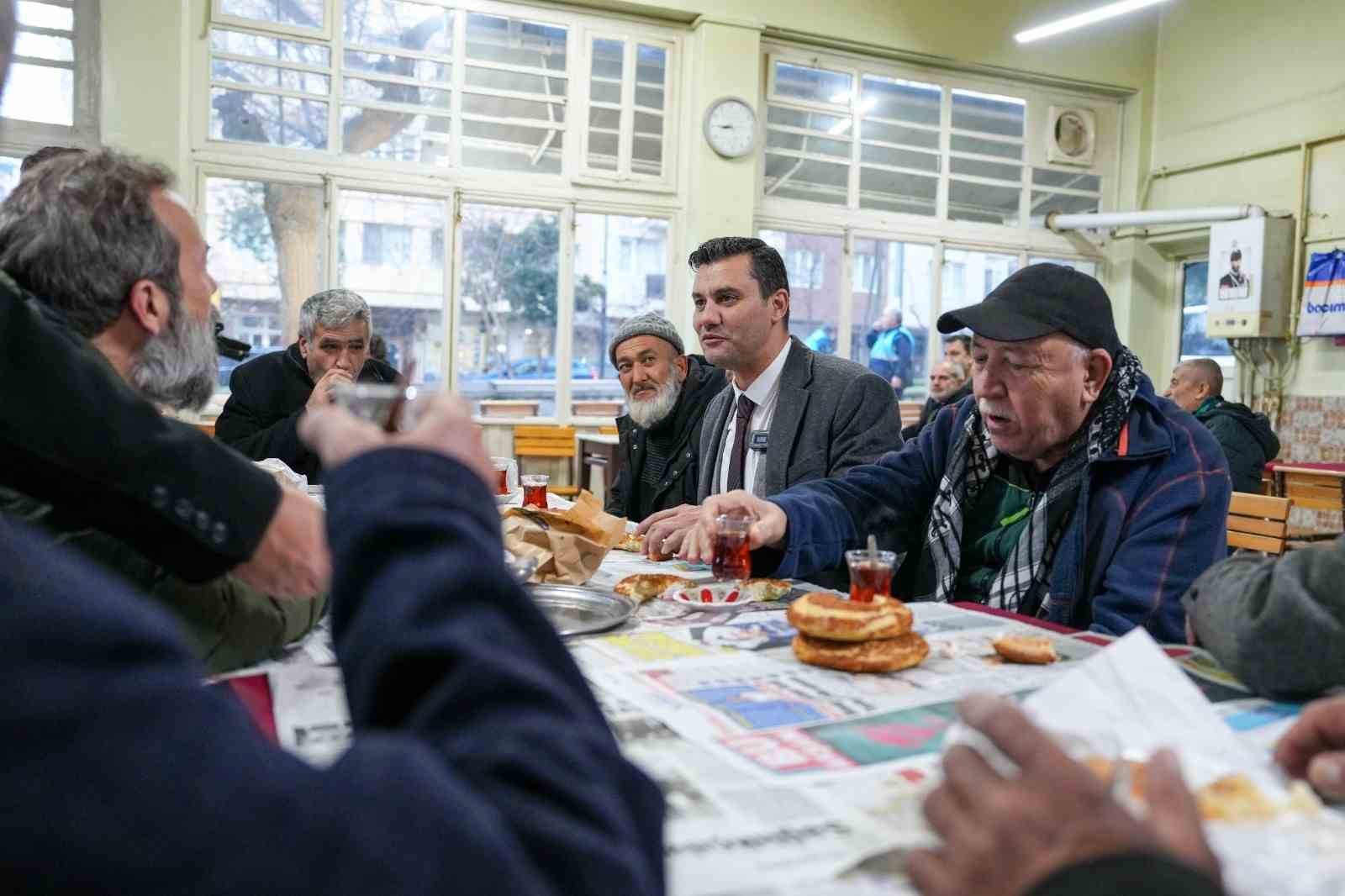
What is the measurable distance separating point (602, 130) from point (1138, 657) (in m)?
7.53

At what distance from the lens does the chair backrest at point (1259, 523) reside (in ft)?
12.2

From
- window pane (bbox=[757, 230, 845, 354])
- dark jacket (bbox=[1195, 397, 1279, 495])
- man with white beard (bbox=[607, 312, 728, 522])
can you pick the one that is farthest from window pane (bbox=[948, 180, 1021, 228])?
man with white beard (bbox=[607, 312, 728, 522])

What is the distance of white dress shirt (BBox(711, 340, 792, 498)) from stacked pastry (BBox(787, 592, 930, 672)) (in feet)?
5.97

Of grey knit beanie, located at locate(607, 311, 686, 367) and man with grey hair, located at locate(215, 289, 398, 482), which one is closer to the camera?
grey knit beanie, located at locate(607, 311, 686, 367)

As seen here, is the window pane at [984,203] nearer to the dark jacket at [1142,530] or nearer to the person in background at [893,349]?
the person in background at [893,349]

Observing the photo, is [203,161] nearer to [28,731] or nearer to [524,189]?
[524,189]

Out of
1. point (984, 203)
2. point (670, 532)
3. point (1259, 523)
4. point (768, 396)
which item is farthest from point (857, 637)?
point (984, 203)

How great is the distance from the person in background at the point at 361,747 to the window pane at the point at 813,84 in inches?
339

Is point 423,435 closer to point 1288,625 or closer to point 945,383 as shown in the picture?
point 1288,625

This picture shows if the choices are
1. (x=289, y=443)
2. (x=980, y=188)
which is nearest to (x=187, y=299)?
(x=289, y=443)

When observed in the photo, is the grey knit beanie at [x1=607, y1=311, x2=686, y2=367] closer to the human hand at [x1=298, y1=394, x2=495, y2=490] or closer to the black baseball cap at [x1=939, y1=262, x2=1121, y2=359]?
the black baseball cap at [x1=939, y1=262, x2=1121, y2=359]

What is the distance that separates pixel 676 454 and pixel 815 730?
2.73m

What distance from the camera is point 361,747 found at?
1.99 feet

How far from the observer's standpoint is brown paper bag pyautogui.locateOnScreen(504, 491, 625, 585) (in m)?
2.03
